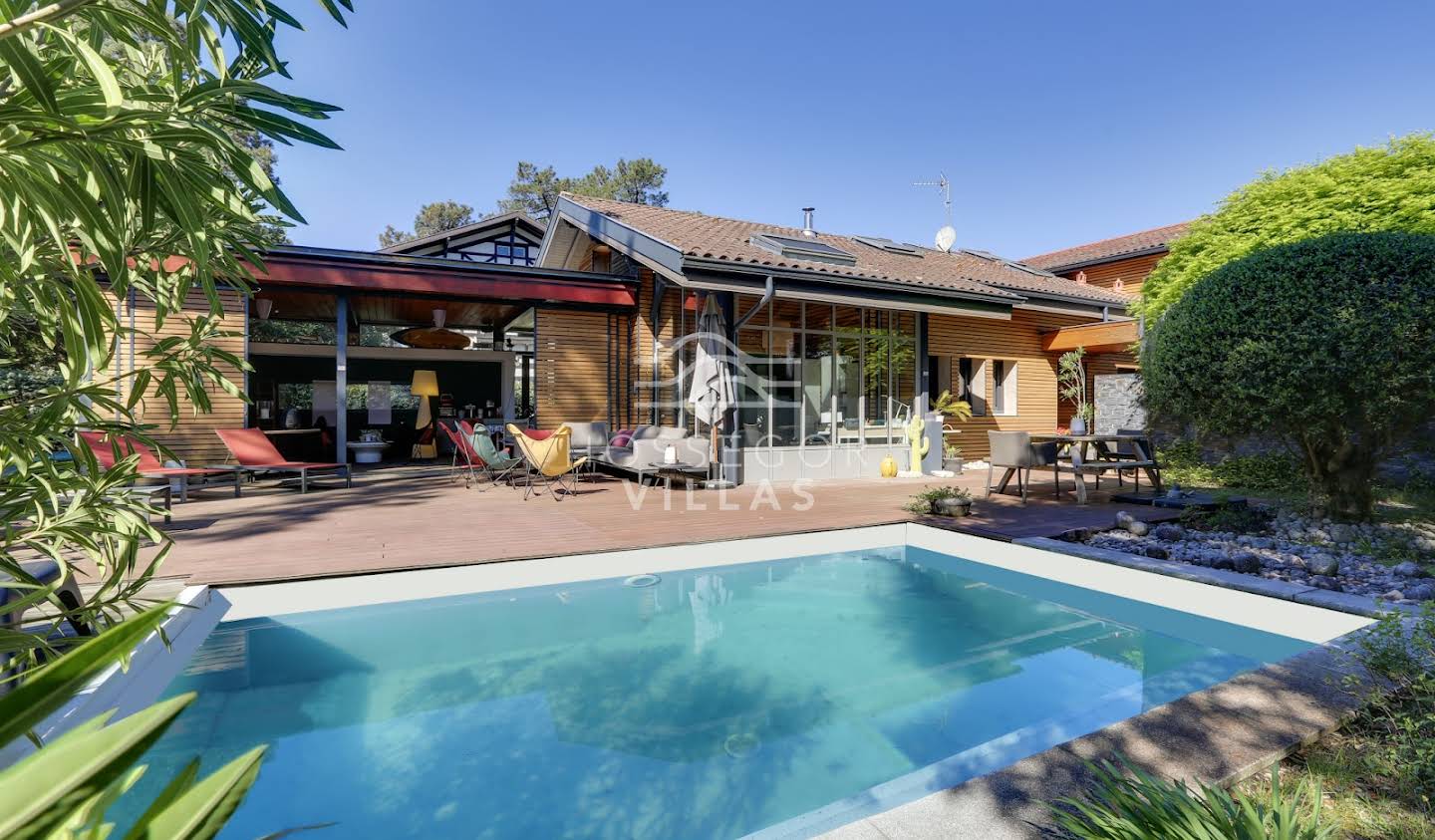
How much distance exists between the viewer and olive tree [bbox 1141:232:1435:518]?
4.79m

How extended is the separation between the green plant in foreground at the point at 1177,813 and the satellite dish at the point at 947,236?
48.1 ft

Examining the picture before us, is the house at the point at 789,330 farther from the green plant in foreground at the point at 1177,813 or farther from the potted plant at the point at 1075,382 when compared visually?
the green plant in foreground at the point at 1177,813

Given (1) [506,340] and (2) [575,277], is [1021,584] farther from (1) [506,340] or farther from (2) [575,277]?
(1) [506,340]

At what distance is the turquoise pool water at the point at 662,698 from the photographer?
97.5 inches

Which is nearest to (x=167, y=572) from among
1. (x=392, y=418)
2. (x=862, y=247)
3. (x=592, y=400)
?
(x=592, y=400)

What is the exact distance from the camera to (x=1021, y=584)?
488 centimetres

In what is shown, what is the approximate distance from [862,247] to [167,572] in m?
12.4

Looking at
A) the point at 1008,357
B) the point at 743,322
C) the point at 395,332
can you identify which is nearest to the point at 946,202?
the point at 1008,357

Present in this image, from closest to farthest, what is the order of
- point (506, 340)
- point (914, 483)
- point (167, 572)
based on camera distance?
1. point (167, 572)
2. point (914, 483)
3. point (506, 340)

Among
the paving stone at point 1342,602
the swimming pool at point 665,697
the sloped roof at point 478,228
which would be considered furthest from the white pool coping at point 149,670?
the sloped roof at point 478,228

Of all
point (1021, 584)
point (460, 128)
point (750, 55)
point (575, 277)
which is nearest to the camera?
point (1021, 584)

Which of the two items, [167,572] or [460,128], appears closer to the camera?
[167,572]

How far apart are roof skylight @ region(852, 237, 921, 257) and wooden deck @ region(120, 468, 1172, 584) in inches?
256

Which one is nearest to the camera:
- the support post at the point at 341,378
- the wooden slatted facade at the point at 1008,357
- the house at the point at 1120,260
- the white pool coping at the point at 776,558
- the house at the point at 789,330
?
the white pool coping at the point at 776,558
